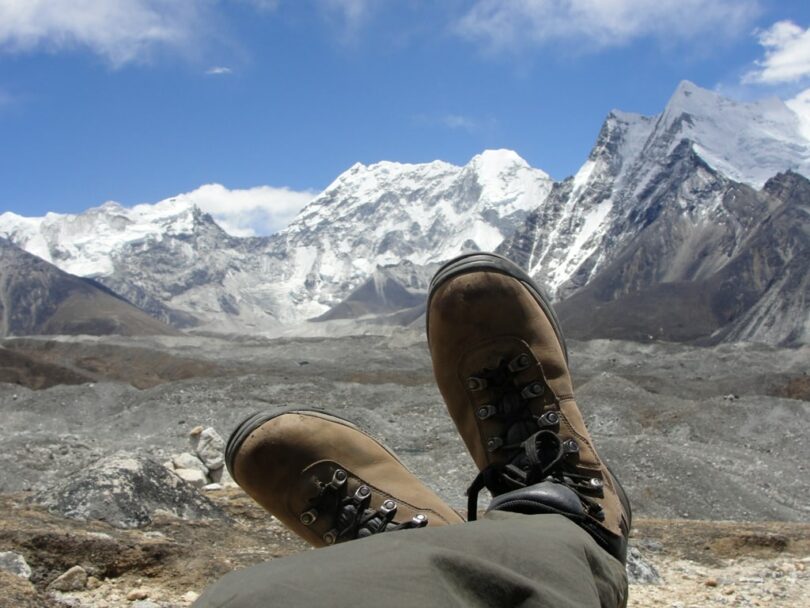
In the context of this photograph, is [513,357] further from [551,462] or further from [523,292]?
[551,462]

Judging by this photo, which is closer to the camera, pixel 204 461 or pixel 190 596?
pixel 190 596

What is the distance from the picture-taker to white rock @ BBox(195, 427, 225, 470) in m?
8.66

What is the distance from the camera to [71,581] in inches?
125

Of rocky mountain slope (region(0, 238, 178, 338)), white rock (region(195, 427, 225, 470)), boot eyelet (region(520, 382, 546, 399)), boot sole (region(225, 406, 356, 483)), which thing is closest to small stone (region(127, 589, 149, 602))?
boot sole (region(225, 406, 356, 483))

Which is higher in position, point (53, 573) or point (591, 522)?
point (591, 522)

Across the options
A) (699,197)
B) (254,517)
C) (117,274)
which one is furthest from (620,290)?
(117,274)

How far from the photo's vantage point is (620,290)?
3440 inches

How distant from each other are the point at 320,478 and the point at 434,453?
10159mm

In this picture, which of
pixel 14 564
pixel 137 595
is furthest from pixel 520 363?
pixel 14 564

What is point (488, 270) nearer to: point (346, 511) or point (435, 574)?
point (346, 511)

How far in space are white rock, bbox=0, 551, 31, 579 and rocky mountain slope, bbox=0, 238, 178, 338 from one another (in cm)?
8636

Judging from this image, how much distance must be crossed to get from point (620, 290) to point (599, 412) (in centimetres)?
7419

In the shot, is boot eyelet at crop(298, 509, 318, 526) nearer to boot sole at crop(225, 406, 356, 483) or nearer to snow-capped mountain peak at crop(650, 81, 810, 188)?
boot sole at crop(225, 406, 356, 483)

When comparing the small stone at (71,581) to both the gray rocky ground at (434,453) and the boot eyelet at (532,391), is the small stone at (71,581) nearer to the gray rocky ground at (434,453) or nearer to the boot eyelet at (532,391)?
the gray rocky ground at (434,453)
